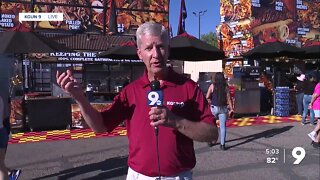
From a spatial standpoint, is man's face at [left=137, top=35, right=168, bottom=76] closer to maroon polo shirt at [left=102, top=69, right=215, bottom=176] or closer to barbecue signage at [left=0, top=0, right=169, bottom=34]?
maroon polo shirt at [left=102, top=69, right=215, bottom=176]

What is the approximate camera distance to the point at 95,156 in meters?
7.32

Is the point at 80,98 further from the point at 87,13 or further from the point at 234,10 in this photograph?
the point at 234,10

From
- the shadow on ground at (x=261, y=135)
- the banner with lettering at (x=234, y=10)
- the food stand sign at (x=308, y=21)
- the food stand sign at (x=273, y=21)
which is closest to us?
the shadow on ground at (x=261, y=135)

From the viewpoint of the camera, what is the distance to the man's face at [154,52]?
7.10 feet

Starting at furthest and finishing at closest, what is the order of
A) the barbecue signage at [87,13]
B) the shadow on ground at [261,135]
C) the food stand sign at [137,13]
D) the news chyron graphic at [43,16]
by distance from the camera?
the food stand sign at [137,13] → the barbecue signage at [87,13] → the news chyron graphic at [43,16] → the shadow on ground at [261,135]

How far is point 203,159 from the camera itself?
6867mm

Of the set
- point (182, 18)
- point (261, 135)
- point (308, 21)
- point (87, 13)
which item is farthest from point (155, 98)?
point (308, 21)

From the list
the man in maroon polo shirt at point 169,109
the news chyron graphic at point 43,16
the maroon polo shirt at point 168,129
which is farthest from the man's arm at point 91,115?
the news chyron graphic at point 43,16

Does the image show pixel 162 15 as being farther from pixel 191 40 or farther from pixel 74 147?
pixel 74 147

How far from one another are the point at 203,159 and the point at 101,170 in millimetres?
1938

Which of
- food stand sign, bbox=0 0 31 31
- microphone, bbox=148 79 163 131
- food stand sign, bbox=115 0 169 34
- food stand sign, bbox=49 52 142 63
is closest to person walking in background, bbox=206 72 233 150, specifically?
microphone, bbox=148 79 163 131

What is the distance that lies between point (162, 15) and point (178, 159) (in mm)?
25417

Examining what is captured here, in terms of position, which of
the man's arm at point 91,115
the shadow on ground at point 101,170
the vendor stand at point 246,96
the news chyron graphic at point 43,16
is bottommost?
the shadow on ground at point 101,170

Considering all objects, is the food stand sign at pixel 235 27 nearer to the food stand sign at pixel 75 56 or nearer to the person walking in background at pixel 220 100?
the food stand sign at pixel 75 56
